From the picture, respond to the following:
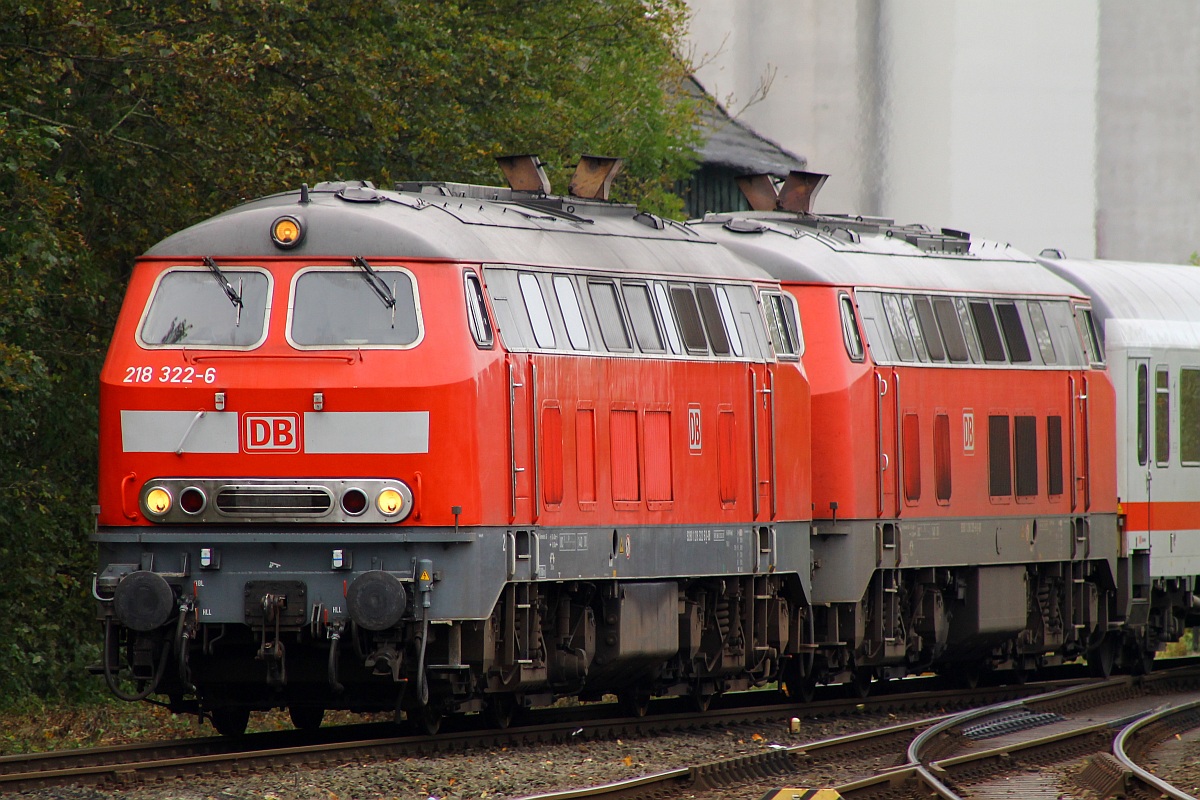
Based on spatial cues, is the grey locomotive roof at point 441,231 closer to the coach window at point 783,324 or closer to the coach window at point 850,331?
the coach window at point 783,324

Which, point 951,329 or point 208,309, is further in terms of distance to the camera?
point 951,329

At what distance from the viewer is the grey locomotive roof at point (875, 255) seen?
68.5ft

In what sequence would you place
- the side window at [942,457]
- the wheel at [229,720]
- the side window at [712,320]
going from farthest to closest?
1. the side window at [942,457]
2. the side window at [712,320]
3. the wheel at [229,720]

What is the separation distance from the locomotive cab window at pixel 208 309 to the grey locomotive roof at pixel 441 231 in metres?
0.17

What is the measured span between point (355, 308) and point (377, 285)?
0.76 ft

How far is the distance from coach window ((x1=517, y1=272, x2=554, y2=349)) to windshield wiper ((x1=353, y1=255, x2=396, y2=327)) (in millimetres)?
1184

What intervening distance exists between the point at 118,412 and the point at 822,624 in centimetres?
785

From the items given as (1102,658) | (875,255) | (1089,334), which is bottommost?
(1102,658)

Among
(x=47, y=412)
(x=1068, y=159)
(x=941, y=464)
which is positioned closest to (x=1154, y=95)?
(x=1068, y=159)

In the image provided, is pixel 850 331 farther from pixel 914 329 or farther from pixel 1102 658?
pixel 1102 658

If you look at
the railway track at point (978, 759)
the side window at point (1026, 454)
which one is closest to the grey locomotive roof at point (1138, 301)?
the side window at point (1026, 454)

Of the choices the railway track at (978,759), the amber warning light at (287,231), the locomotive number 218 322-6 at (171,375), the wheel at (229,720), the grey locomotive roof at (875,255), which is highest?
the grey locomotive roof at (875,255)

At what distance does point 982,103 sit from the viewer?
149ft

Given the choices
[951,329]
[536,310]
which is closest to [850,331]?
[951,329]
